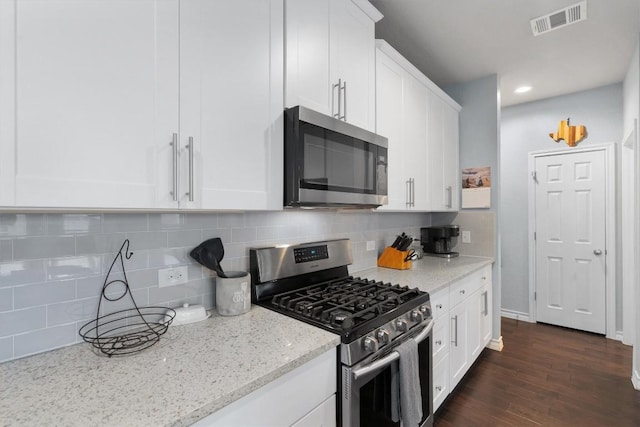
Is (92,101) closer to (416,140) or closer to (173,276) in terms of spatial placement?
(173,276)

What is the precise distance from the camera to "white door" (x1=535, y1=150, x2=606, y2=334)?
11.1ft

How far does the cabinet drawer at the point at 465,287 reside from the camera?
6.93 ft

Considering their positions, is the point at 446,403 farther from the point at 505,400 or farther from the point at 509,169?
the point at 509,169

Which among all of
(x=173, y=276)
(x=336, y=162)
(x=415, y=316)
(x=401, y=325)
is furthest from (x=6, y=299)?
(x=415, y=316)

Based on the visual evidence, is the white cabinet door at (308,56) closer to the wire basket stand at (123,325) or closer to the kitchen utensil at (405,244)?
the wire basket stand at (123,325)

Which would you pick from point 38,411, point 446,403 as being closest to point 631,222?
point 446,403

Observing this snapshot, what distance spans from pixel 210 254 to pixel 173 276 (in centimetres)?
17

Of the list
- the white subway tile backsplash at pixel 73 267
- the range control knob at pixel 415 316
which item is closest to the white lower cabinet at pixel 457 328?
the range control knob at pixel 415 316

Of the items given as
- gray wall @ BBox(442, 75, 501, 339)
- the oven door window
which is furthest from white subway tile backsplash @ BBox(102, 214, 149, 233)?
gray wall @ BBox(442, 75, 501, 339)

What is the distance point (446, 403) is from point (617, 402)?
123 cm

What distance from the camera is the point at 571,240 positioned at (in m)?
3.55

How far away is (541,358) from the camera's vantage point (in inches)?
112

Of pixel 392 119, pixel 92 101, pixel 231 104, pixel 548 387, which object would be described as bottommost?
pixel 548 387

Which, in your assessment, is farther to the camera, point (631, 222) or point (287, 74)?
point (631, 222)
